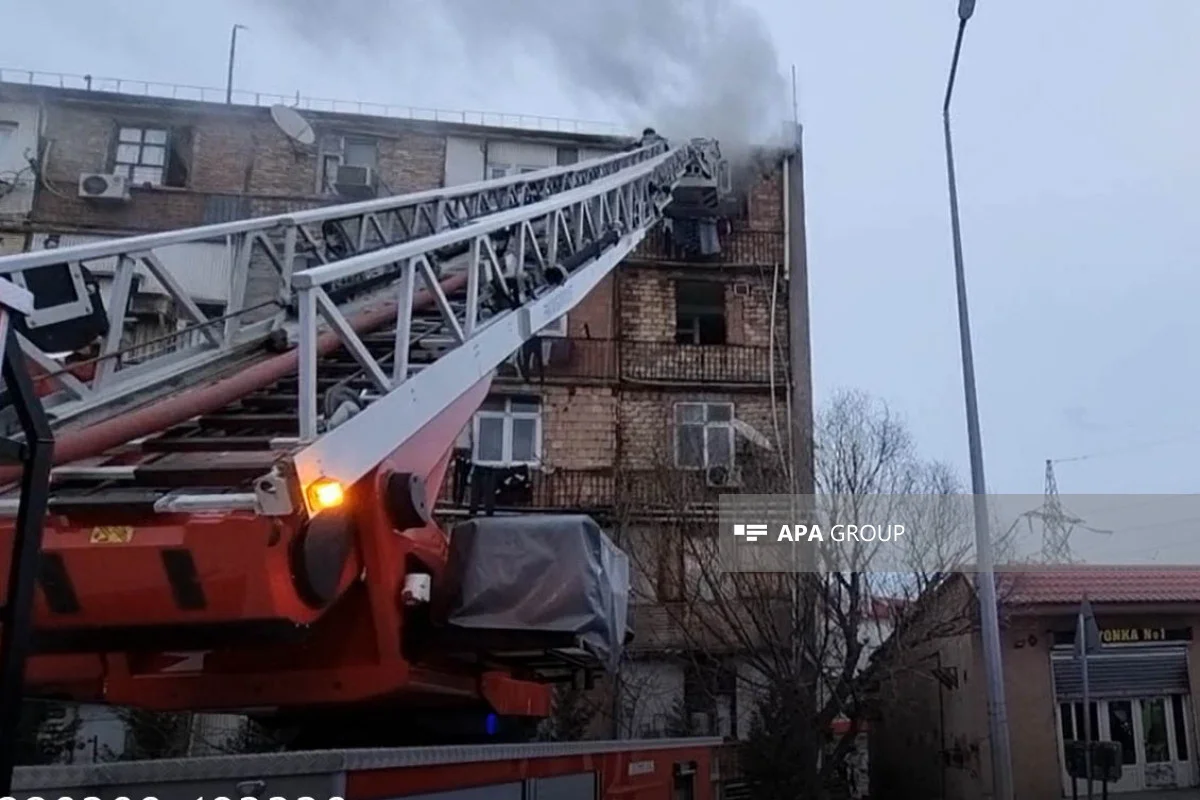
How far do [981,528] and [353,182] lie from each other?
45.6ft

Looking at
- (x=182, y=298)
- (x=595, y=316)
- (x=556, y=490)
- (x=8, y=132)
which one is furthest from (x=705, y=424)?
(x=182, y=298)

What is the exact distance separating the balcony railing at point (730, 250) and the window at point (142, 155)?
963 centimetres

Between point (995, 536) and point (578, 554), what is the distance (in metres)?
14.7

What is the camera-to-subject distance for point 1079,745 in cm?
1166

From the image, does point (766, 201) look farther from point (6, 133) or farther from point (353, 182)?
point (6, 133)

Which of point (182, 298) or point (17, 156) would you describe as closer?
point (182, 298)

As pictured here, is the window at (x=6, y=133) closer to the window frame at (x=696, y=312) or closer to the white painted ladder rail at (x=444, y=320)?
the window frame at (x=696, y=312)

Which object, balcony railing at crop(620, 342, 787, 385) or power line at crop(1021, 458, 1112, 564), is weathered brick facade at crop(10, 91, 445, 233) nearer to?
balcony railing at crop(620, 342, 787, 385)

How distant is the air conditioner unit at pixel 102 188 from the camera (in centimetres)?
2028

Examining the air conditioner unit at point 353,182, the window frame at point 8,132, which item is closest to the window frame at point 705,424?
the air conditioner unit at point 353,182

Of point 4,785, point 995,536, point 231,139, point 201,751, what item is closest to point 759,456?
point 995,536

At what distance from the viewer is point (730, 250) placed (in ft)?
73.4

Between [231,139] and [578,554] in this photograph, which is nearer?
[578,554]

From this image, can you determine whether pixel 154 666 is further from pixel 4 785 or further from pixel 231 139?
pixel 231 139
